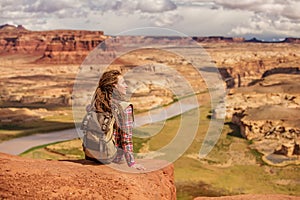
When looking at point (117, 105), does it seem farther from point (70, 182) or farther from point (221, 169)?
point (221, 169)

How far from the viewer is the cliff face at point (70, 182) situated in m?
8.05

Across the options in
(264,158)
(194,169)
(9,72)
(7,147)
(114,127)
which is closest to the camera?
(114,127)

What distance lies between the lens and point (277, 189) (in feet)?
106

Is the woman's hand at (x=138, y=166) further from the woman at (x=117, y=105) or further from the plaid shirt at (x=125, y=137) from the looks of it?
the woman at (x=117, y=105)

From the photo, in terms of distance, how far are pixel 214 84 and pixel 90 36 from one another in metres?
95.7

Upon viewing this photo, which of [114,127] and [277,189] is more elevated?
[114,127]

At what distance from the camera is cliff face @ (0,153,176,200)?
805 cm

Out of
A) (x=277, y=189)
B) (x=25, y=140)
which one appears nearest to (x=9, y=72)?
(x=25, y=140)

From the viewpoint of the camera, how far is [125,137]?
9273 mm

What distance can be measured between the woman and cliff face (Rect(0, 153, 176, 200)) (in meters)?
0.75

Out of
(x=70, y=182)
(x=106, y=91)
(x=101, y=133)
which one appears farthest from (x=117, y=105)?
(x=70, y=182)

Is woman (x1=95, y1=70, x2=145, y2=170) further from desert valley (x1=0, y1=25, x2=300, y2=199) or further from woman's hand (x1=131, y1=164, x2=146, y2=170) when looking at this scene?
desert valley (x1=0, y1=25, x2=300, y2=199)

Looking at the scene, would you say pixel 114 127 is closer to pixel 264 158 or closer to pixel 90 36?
pixel 264 158

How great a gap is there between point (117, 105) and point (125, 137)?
2.56ft
